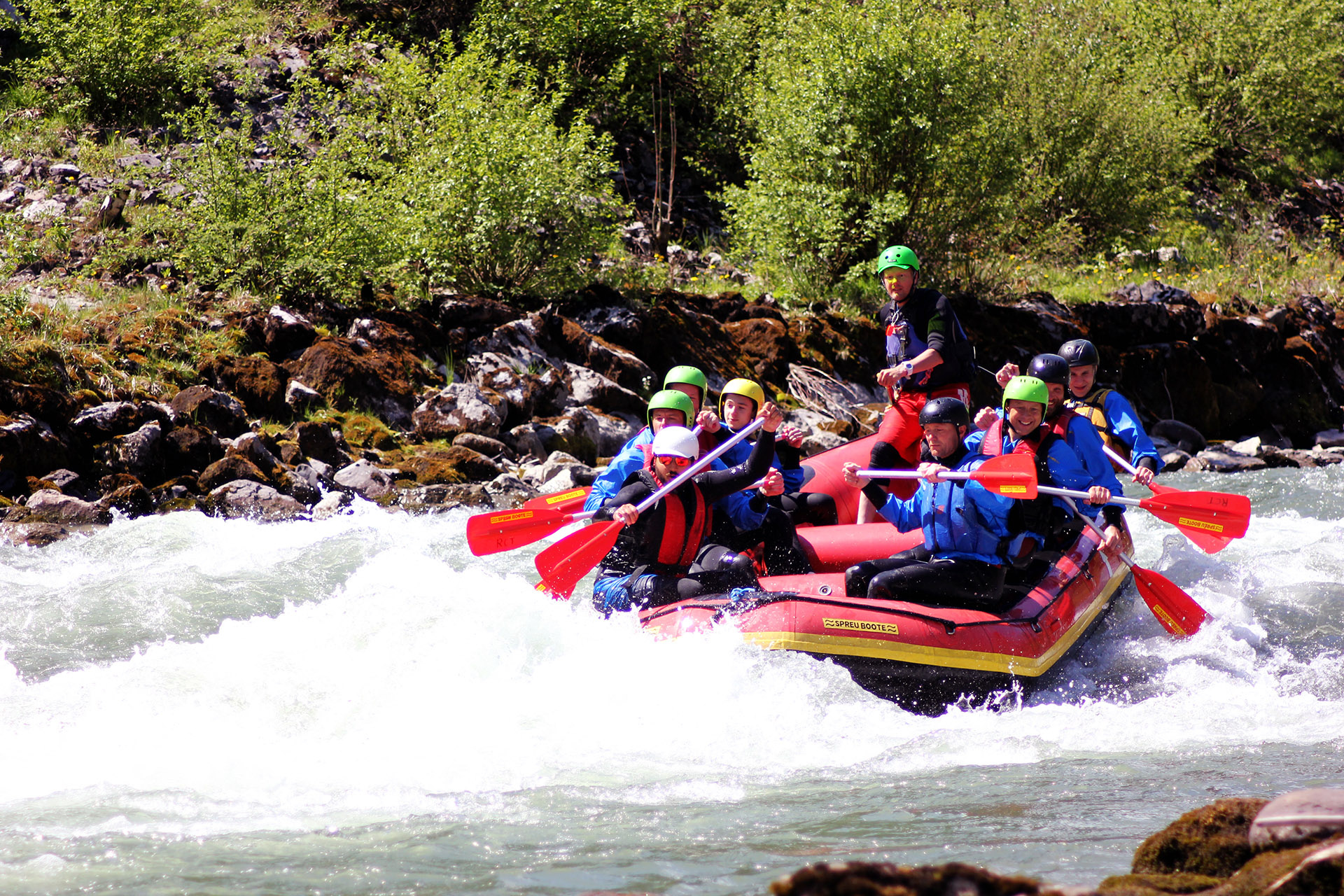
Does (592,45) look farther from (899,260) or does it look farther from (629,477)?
(629,477)

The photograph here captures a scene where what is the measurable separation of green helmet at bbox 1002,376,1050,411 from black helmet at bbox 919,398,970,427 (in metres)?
0.35

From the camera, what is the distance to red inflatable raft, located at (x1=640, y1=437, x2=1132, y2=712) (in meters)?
4.56

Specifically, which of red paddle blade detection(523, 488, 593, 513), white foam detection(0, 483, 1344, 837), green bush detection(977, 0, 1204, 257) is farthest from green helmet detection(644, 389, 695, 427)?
green bush detection(977, 0, 1204, 257)

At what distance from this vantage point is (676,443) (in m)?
5.30

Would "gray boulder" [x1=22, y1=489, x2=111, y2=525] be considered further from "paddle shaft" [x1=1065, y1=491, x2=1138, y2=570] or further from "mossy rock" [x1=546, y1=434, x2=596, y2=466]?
"paddle shaft" [x1=1065, y1=491, x2=1138, y2=570]

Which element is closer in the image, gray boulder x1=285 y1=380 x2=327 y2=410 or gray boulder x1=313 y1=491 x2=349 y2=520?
gray boulder x1=313 y1=491 x2=349 y2=520

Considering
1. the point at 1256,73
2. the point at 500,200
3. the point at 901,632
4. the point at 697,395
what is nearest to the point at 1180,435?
the point at 500,200

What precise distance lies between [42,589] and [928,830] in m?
5.42

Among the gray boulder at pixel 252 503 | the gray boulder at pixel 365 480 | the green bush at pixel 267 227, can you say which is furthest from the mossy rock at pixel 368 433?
the green bush at pixel 267 227

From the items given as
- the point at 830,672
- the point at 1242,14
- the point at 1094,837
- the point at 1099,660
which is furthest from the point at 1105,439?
the point at 1242,14

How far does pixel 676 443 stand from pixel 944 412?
4.14 feet

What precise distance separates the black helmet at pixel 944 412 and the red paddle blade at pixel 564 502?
71.6 inches

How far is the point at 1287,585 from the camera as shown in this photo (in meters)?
6.93

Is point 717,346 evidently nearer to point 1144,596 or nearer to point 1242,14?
point 1144,596
